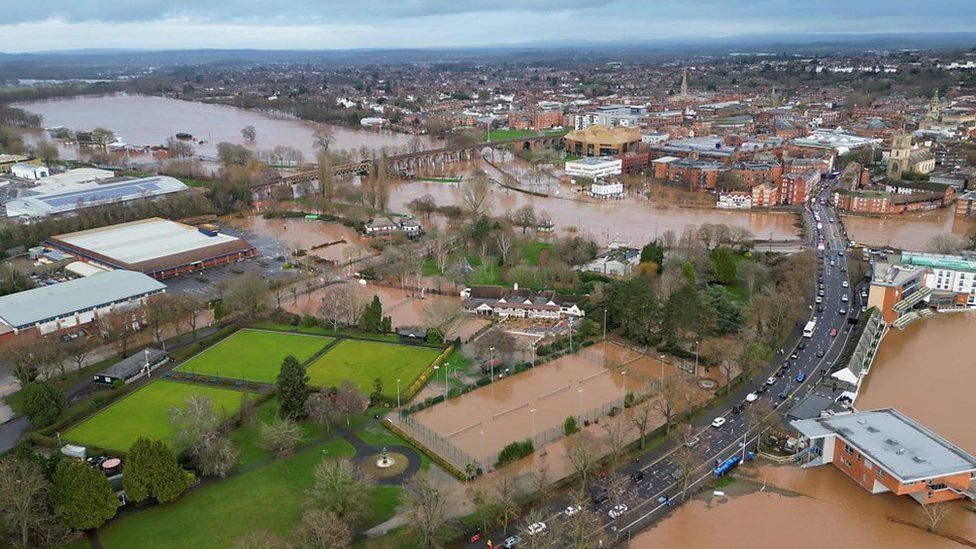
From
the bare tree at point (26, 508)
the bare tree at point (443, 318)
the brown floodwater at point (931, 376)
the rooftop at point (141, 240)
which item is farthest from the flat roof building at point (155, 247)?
→ the brown floodwater at point (931, 376)

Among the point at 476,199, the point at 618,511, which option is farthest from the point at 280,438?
the point at 476,199

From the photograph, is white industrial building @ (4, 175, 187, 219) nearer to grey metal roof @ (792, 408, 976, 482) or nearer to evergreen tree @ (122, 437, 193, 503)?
evergreen tree @ (122, 437, 193, 503)

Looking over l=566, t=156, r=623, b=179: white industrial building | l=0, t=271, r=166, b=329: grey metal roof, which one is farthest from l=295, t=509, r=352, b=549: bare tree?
l=566, t=156, r=623, b=179: white industrial building

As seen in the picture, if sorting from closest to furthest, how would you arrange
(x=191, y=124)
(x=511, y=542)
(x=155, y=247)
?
1. (x=511, y=542)
2. (x=155, y=247)
3. (x=191, y=124)

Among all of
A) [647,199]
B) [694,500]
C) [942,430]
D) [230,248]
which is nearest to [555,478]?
[694,500]

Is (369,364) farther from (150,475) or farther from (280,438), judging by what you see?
(150,475)

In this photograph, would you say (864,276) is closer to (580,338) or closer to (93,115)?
(580,338)
